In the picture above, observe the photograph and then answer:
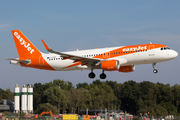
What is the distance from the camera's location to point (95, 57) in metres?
45.9

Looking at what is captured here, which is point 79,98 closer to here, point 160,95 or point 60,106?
point 60,106

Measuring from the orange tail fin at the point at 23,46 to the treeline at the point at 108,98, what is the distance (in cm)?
5380

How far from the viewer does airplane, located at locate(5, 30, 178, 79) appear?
43.0 meters

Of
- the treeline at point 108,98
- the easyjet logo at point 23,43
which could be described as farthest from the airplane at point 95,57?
the treeline at point 108,98

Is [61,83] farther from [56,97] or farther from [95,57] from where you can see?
[95,57]

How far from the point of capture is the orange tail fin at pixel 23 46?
51.0m

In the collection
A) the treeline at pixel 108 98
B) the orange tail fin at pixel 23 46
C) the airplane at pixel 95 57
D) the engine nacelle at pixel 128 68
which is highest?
the orange tail fin at pixel 23 46

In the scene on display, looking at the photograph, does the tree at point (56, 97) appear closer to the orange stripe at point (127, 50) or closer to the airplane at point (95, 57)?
the airplane at point (95, 57)

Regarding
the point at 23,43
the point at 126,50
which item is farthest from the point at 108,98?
the point at 126,50

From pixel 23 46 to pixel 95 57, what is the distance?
14124 millimetres

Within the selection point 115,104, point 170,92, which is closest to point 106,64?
point 170,92

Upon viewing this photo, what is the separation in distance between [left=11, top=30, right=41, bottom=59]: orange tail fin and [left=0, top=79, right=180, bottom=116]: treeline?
5380cm

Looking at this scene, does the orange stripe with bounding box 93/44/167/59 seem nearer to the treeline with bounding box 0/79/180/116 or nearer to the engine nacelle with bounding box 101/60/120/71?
the engine nacelle with bounding box 101/60/120/71

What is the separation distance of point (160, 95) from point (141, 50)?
2670 inches
